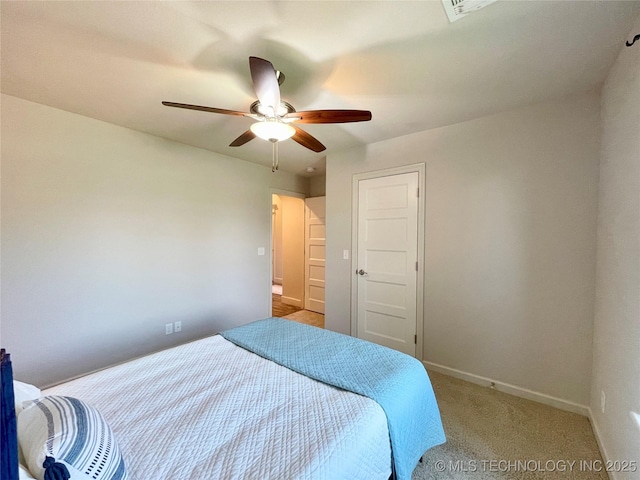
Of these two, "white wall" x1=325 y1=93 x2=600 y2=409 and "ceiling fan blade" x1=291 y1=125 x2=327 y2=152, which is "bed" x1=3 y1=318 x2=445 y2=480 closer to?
"white wall" x1=325 y1=93 x2=600 y2=409

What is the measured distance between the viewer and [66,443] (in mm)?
730

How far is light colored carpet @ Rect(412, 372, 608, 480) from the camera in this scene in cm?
149

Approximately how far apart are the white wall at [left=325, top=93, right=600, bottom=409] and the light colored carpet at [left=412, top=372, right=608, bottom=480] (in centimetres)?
24

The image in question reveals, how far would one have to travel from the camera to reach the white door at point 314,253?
4.47 meters

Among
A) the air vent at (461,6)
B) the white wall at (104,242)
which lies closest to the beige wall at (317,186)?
the white wall at (104,242)

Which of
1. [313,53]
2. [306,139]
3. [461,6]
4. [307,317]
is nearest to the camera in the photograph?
[461,6]

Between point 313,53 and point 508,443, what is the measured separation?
2.74 metres

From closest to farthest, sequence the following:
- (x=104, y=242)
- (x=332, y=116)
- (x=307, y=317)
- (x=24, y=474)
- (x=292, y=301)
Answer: (x=24, y=474) < (x=332, y=116) < (x=104, y=242) < (x=307, y=317) < (x=292, y=301)

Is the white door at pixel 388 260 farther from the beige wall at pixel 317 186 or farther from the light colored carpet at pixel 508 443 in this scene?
the beige wall at pixel 317 186

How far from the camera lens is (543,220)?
2080 millimetres

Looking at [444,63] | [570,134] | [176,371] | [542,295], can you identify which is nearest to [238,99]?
[444,63]

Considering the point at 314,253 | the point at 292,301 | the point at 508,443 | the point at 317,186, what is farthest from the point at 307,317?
the point at 508,443

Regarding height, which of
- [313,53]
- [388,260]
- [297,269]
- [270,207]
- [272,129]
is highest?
[313,53]

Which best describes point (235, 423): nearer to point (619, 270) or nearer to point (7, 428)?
point (7, 428)
